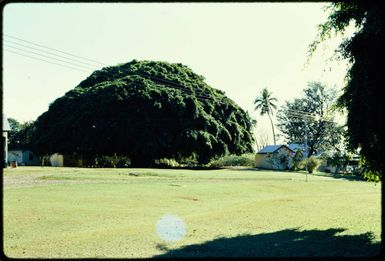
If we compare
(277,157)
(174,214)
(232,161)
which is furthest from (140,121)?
(174,214)

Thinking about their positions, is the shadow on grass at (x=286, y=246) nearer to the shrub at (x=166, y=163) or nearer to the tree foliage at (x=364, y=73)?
the tree foliage at (x=364, y=73)

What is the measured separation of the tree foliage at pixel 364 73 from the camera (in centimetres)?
850

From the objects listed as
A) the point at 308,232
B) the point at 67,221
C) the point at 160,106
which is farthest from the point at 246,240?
the point at 160,106

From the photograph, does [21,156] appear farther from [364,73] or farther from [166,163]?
[364,73]

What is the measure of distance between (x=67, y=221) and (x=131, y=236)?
328cm

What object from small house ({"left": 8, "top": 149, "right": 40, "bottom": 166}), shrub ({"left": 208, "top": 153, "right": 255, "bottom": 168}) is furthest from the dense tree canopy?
small house ({"left": 8, "top": 149, "right": 40, "bottom": 166})

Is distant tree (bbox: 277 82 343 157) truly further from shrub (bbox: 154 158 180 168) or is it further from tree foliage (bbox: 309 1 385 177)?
tree foliage (bbox: 309 1 385 177)

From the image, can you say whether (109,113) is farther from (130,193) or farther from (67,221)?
(67,221)

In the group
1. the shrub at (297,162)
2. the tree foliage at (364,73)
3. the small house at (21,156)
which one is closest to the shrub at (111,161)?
the small house at (21,156)

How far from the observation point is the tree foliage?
8500mm

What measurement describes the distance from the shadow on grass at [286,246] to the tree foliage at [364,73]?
6.71 ft

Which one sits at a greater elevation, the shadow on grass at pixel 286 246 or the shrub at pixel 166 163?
the shrub at pixel 166 163

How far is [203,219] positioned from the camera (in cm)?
1395

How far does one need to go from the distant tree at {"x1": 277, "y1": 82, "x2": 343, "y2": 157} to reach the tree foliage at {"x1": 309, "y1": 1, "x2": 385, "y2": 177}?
5080 centimetres
